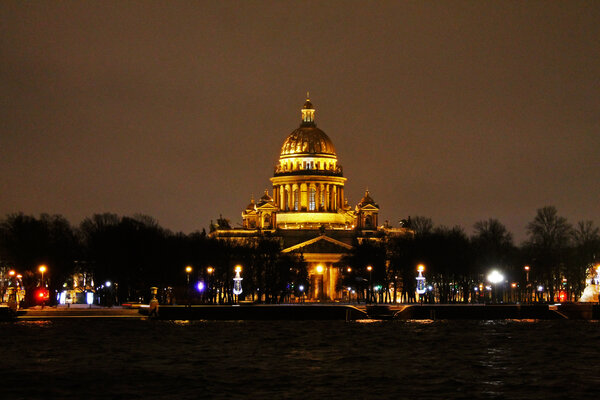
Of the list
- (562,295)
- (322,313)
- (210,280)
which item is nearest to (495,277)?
(562,295)

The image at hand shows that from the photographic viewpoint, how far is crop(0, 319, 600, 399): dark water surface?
57.5 metres

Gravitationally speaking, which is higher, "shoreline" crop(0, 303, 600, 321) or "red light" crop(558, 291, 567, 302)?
"red light" crop(558, 291, 567, 302)

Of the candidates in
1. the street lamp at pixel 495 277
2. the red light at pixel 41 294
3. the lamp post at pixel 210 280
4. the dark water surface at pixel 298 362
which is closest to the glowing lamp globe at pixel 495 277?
the street lamp at pixel 495 277

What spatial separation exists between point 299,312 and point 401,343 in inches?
1450

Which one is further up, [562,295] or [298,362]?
[562,295]

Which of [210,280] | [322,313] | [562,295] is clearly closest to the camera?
[322,313]

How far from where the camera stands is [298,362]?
69.4 m

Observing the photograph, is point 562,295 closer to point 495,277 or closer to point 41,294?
point 495,277

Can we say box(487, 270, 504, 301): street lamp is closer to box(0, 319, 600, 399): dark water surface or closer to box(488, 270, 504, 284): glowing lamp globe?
box(488, 270, 504, 284): glowing lamp globe

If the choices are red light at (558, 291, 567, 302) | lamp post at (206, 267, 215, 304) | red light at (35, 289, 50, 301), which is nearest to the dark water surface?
red light at (35, 289, 50, 301)

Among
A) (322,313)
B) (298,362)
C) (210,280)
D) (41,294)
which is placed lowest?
(298,362)

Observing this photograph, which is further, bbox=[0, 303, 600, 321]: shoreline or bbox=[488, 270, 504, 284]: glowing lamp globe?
bbox=[488, 270, 504, 284]: glowing lamp globe

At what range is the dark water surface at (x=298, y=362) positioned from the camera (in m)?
57.5

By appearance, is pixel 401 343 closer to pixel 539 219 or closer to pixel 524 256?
pixel 524 256
